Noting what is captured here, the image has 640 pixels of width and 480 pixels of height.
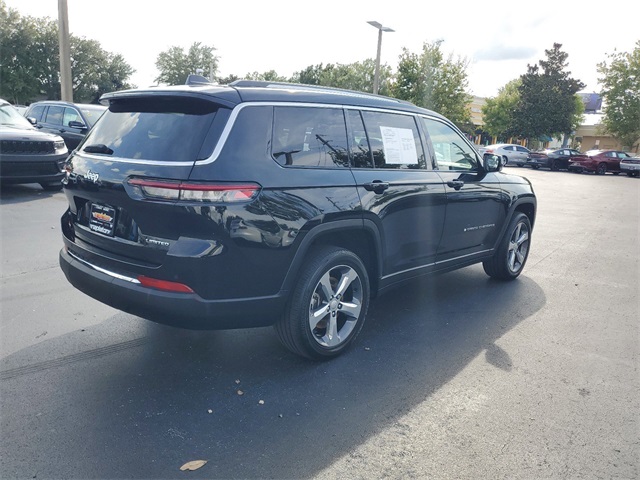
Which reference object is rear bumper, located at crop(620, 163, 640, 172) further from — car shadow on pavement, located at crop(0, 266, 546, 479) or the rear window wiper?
the rear window wiper

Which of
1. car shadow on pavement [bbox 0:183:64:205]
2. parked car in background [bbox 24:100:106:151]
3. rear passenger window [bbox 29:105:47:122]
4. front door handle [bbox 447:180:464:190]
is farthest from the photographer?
rear passenger window [bbox 29:105:47:122]

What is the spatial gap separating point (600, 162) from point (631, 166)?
1648mm

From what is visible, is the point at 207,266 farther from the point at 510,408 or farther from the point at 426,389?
the point at 510,408

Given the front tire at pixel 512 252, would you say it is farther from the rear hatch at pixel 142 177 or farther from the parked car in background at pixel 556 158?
the parked car in background at pixel 556 158

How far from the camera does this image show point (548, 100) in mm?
49625

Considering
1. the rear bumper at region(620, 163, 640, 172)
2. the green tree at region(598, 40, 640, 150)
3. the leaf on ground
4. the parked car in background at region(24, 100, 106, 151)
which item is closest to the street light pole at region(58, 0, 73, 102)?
the parked car in background at region(24, 100, 106, 151)

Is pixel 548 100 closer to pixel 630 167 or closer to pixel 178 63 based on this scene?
pixel 630 167

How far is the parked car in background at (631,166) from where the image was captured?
30.2 metres

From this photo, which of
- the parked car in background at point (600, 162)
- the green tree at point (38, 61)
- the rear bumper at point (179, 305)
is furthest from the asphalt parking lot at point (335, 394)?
the green tree at point (38, 61)

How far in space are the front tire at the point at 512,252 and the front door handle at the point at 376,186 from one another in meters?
2.44

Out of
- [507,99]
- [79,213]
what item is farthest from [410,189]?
[507,99]

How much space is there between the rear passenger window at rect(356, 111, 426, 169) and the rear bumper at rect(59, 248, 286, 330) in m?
1.48

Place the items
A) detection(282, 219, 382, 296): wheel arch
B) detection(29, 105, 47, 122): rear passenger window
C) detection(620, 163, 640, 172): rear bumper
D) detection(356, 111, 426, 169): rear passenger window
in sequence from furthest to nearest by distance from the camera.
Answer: detection(620, 163, 640, 172): rear bumper < detection(29, 105, 47, 122): rear passenger window < detection(356, 111, 426, 169): rear passenger window < detection(282, 219, 382, 296): wheel arch

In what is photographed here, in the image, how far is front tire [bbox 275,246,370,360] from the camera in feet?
11.3
